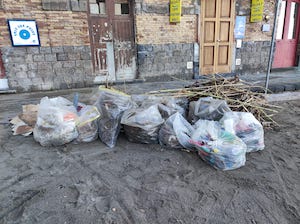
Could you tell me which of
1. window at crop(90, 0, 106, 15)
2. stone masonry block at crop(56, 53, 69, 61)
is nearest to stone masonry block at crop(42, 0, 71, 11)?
window at crop(90, 0, 106, 15)

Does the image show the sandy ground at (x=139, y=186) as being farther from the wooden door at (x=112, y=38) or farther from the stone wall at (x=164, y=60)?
the stone wall at (x=164, y=60)

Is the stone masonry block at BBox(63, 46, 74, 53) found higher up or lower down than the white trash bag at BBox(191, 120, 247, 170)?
higher up

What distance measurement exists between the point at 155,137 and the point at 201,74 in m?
5.33

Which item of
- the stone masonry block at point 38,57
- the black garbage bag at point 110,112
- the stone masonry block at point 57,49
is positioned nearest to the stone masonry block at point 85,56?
the stone masonry block at point 57,49

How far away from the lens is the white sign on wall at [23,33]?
5.40 m

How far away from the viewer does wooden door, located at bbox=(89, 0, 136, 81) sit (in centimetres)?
624

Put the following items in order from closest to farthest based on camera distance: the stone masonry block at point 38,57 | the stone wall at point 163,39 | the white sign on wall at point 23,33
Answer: the white sign on wall at point 23,33
the stone masonry block at point 38,57
the stone wall at point 163,39

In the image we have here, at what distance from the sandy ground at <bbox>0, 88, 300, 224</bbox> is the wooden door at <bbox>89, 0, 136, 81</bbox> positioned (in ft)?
12.7

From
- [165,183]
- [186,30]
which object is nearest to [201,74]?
[186,30]

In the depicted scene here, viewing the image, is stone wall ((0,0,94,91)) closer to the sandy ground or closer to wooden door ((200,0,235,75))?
the sandy ground

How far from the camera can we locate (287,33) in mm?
9203

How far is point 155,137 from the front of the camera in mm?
3051

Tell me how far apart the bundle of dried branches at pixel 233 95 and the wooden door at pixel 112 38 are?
3202 millimetres

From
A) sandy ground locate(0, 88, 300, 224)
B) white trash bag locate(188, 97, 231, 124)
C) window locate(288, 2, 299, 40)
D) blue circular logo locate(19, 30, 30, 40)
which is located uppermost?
window locate(288, 2, 299, 40)
